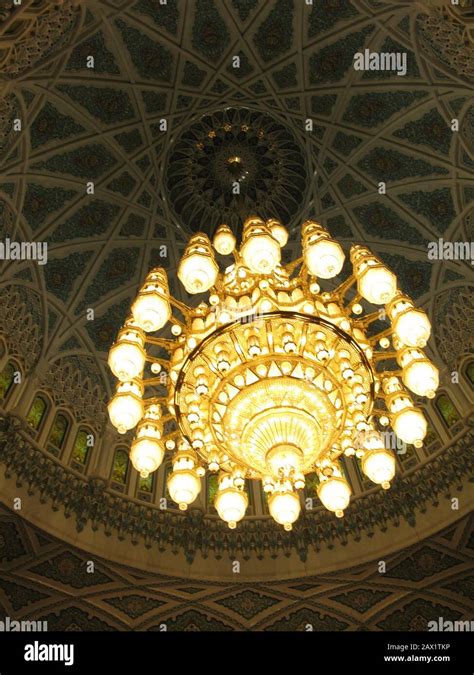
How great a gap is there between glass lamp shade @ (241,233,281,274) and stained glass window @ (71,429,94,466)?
8.15m

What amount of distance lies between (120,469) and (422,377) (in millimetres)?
9239

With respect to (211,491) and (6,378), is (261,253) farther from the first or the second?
(211,491)

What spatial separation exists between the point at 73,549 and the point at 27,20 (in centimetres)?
928

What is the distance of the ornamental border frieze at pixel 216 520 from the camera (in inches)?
563

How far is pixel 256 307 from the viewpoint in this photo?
893 cm

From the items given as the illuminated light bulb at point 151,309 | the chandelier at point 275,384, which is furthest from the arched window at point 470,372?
the illuminated light bulb at point 151,309

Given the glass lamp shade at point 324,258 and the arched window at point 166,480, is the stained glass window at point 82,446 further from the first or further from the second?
the glass lamp shade at point 324,258

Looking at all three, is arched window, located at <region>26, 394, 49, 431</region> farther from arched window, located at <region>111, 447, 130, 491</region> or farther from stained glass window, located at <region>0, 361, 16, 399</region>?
arched window, located at <region>111, 447, 130, 491</region>

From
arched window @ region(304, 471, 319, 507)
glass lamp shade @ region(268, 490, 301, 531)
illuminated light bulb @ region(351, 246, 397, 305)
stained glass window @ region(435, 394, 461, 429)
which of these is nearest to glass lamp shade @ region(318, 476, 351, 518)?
glass lamp shade @ region(268, 490, 301, 531)

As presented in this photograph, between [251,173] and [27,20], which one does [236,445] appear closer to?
[27,20]

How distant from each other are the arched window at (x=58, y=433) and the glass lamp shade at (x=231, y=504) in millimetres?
7094

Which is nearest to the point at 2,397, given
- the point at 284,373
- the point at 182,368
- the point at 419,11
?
the point at 182,368

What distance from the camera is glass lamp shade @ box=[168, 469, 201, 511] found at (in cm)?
870

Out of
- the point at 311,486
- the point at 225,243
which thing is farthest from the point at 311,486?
the point at 225,243
